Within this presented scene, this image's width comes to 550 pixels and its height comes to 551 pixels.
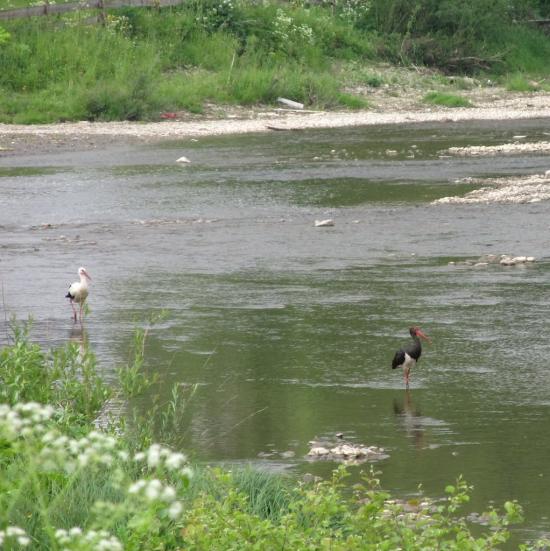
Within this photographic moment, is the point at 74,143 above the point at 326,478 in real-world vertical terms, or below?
below

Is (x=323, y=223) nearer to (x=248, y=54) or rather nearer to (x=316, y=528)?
(x=316, y=528)

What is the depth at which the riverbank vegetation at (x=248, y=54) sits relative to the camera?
32.2 metres

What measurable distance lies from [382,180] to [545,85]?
65.7ft

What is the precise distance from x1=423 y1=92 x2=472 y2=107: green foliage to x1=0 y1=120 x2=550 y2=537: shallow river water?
1140 cm

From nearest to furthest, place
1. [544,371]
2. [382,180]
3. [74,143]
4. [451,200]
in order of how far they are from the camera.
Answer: [544,371] → [451,200] → [382,180] → [74,143]

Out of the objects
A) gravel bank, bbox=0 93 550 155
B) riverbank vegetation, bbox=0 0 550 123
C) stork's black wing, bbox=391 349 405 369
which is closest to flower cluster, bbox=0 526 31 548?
stork's black wing, bbox=391 349 405 369

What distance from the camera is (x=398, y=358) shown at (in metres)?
10.4

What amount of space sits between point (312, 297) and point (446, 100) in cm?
2431

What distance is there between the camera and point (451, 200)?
19906mm

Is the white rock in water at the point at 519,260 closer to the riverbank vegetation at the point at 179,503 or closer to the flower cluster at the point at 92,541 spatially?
the riverbank vegetation at the point at 179,503

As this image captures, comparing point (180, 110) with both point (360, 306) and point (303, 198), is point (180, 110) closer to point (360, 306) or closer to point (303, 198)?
point (303, 198)

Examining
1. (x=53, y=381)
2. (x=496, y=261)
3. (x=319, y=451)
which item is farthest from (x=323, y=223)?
(x=53, y=381)

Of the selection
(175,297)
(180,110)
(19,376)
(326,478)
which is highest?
(19,376)

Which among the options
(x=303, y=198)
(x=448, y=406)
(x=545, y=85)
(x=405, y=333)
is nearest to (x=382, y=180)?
(x=303, y=198)
